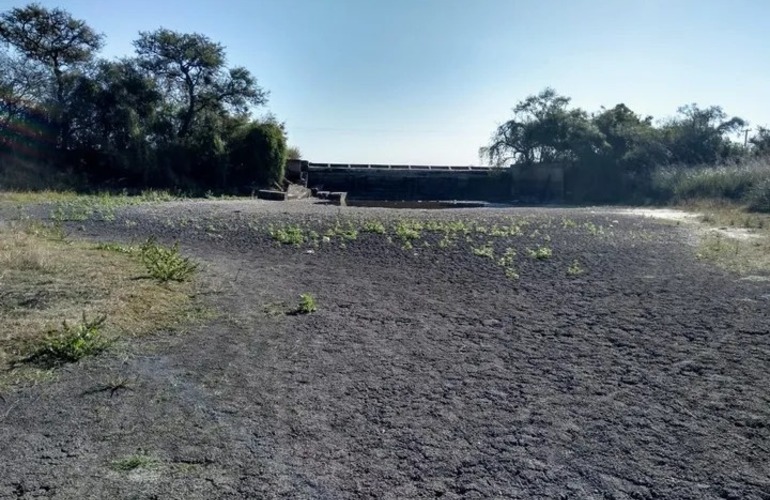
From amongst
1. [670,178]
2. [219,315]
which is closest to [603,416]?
[219,315]

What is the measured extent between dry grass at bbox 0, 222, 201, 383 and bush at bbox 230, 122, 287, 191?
1940 centimetres

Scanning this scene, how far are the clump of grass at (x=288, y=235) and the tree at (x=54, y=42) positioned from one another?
17.4 m

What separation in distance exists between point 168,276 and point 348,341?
229 cm

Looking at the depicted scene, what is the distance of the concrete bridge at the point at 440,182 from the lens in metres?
33.8

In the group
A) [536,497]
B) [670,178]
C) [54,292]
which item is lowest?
[536,497]

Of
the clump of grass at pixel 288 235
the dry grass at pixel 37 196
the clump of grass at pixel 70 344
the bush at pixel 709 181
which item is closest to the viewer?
the clump of grass at pixel 70 344

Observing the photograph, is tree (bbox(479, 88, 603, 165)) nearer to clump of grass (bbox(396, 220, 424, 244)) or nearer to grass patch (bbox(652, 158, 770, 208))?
grass patch (bbox(652, 158, 770, 208))

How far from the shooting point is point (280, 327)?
4.99 meters

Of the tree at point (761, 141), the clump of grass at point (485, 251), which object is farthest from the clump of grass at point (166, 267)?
the tree at point (761, 141)

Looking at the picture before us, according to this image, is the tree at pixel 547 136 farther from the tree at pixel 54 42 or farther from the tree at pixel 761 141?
the tree at pixel 54 42

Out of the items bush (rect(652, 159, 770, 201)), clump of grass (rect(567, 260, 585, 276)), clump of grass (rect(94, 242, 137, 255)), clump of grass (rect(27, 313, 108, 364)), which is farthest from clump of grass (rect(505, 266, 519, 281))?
bush (rect(652, 159, 770, 201))

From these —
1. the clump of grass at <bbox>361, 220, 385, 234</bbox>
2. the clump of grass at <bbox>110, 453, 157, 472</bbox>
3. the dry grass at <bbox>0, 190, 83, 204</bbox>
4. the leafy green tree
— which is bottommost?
the clump of grass at <bbox>110, 453, 157, 472</bbox>

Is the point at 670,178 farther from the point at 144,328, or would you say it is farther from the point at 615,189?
the point at 144,328

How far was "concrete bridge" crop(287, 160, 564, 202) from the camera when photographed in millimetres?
33750
